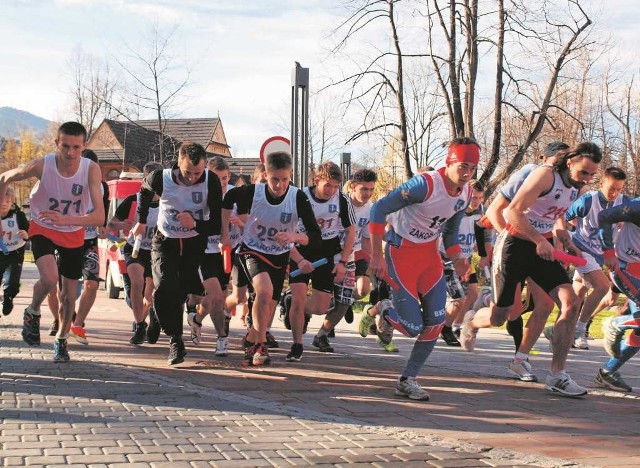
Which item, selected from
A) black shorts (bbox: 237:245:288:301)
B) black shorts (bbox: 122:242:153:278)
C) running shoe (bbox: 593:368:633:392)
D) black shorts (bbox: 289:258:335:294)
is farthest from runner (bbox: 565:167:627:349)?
black shorts (bbox: 122:242:153:278)

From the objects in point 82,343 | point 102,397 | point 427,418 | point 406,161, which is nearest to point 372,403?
point 427,418

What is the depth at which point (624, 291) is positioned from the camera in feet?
27.8

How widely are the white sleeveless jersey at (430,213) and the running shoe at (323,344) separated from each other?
3220 millimetres

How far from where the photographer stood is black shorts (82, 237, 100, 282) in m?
10.4

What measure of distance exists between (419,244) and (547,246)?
40.1 inches

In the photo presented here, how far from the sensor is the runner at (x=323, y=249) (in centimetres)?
927

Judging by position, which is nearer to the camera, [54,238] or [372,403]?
[372,403]

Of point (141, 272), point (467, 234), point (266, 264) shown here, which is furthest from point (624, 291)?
point (141, 272)

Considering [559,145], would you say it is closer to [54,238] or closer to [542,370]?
[542,370]

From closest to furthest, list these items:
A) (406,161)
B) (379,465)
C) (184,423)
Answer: (379,465) < (184,423) < (406,161)

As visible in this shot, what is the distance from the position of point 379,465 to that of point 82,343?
246 inches

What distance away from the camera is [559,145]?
25.5 ft

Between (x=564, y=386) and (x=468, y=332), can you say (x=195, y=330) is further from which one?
(x=564, y=386)

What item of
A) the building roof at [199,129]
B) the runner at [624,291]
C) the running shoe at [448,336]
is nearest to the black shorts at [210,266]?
the running shoe at [448,336]
